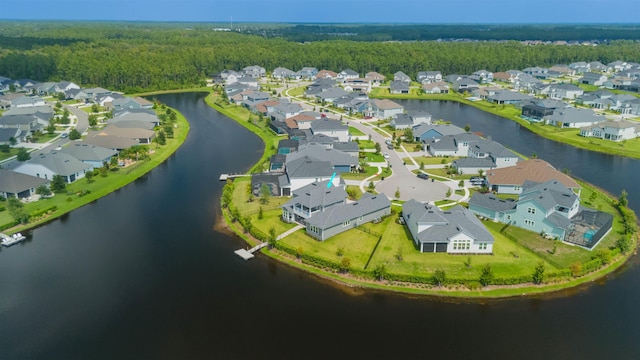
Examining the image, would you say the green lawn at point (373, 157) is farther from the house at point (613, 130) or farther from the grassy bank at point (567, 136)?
the house at point (613, 130)

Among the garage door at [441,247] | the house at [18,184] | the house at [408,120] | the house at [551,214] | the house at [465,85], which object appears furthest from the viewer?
the house at [465,85]

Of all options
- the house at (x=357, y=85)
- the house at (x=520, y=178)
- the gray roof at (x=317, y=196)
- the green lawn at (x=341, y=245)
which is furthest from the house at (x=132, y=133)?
the house at (x=357, y=85)

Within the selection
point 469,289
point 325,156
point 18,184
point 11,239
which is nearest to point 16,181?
point 18,184

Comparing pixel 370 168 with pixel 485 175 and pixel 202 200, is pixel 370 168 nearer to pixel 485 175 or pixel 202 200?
pixel 485 175

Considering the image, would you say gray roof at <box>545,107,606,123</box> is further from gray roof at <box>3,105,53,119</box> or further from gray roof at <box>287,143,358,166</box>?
Answer: gray roof at <box>3,105,53,119</box>

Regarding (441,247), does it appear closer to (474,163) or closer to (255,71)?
(474,163)
